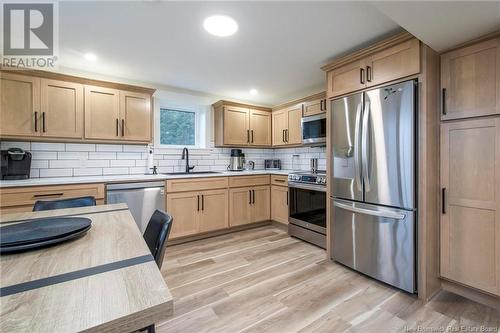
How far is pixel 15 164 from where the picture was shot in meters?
2.44

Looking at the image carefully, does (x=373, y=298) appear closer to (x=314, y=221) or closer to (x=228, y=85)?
(x=314, y=221)

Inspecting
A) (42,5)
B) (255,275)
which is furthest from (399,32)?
(42,5)

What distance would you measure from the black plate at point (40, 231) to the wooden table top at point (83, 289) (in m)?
0.05

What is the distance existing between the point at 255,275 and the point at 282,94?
2.96 metres

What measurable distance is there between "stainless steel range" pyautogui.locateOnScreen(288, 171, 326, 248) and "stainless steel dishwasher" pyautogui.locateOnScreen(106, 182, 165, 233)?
1762 millimetres

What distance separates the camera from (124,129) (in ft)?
9.69

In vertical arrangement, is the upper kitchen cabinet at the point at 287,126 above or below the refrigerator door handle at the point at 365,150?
above

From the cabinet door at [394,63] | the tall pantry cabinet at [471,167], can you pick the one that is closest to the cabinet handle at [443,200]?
the tall pantry cabinet at [471,167]

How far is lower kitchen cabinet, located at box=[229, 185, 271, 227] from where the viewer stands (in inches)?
138

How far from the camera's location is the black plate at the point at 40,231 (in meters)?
0.92

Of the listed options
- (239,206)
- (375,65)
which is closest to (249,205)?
(239,206)

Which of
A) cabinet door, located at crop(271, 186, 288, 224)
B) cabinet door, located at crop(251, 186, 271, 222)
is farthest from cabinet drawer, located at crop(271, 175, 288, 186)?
cabinet door, located at crop(251, 186, 271, 222)

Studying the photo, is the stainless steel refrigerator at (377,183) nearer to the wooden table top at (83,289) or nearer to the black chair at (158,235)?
the black chair at (158,235)

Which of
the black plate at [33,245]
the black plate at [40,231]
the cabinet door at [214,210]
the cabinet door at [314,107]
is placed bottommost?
the cabinet door at [214,210]
